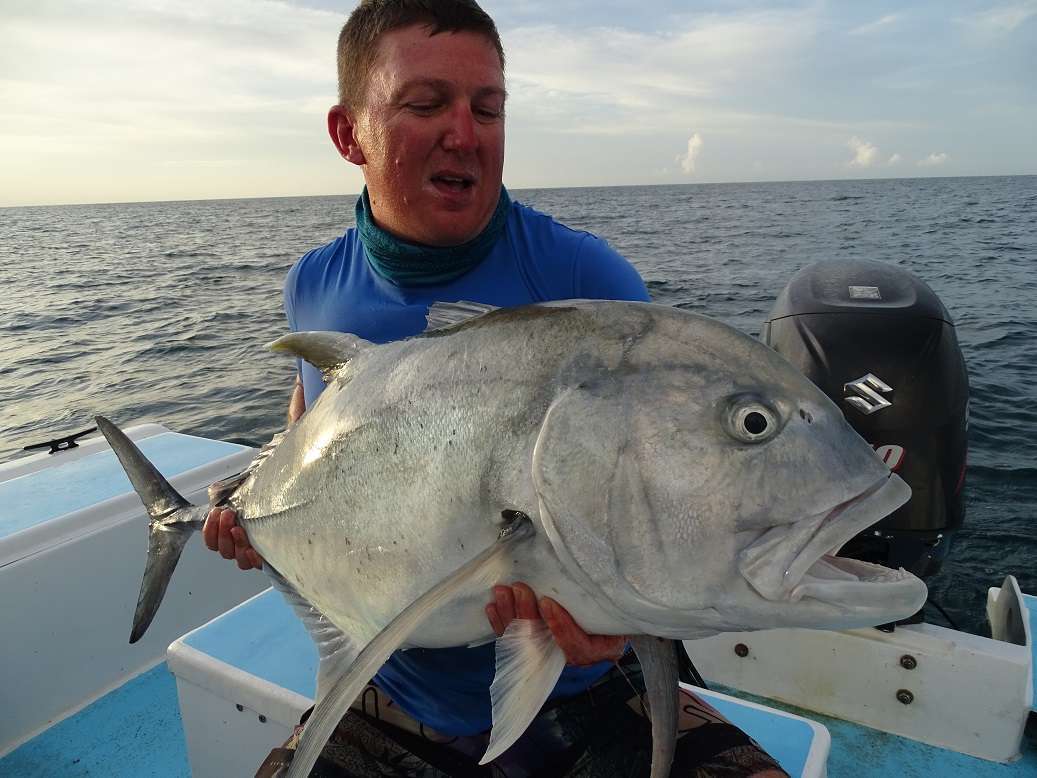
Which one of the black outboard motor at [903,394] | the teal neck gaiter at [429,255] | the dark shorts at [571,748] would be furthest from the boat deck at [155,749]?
the teal neck gaiter at [429,255]

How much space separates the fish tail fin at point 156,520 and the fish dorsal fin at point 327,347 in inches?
30.8

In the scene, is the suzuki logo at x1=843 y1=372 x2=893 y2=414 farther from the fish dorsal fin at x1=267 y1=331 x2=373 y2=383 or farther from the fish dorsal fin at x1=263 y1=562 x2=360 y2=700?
the fish dorsal fin at x1=263 y1=562 x2=360 y2=700

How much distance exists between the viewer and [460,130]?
2059 mm

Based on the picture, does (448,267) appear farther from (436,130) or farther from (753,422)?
(753,422)

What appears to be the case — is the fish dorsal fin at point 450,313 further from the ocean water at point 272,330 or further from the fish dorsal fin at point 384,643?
the ocean water at point 272,330

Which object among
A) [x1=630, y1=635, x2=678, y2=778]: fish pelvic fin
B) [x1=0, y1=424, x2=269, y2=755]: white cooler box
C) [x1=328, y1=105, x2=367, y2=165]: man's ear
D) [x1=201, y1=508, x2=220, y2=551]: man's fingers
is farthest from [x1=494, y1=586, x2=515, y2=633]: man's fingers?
[x1=0, y1=424, x2=269, y2=755]: white cooler box

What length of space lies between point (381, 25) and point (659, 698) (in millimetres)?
1950

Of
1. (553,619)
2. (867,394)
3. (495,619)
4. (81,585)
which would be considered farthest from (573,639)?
(81,585)

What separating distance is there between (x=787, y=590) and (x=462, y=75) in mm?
1592

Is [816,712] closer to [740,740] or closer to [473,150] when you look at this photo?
[740,740]

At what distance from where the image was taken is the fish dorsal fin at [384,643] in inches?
56.7

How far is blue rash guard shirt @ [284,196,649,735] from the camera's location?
209cm

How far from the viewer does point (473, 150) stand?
2104mm

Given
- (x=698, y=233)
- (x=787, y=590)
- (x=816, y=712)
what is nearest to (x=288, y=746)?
(x=787, y=590)
